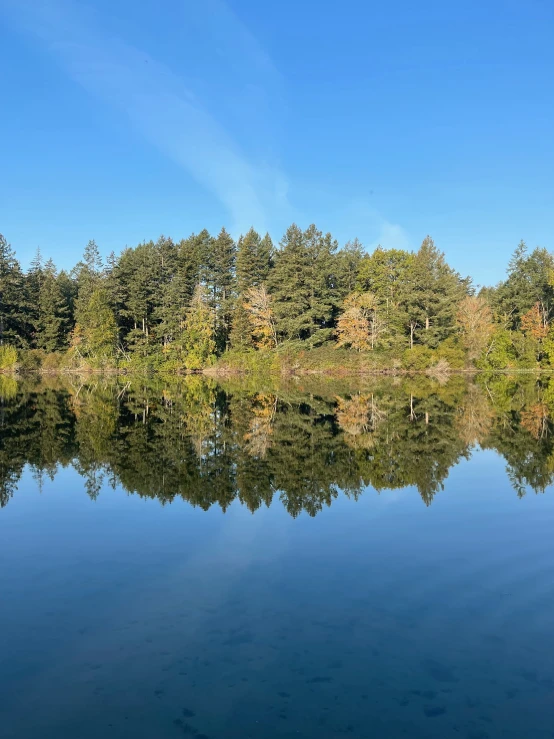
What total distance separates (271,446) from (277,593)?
849 cm

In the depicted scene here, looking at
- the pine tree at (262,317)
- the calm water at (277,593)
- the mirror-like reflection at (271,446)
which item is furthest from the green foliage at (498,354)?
the calm water at (277,593)

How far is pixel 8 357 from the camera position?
59438mm

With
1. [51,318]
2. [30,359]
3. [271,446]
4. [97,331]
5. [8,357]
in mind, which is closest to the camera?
[271,446]

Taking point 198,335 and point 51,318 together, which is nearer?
point 198,335

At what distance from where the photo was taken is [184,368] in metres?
61.4

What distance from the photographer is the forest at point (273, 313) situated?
56.3 m

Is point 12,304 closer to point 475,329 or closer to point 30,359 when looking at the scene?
point 30,359

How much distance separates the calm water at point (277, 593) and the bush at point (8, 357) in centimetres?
5112

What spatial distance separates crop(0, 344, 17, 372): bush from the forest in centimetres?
16

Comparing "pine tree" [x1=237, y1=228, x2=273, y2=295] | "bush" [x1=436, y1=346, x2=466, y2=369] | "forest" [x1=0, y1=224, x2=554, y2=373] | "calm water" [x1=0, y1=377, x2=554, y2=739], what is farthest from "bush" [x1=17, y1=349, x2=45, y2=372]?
"calm water" [x1=0, y1=377, x2=554, y2=739]

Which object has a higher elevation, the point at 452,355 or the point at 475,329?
the point at 475,329

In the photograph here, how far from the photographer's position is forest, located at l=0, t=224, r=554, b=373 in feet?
185

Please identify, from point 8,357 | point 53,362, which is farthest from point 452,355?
point 8,357

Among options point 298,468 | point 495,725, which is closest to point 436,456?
point 298,468
